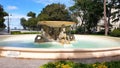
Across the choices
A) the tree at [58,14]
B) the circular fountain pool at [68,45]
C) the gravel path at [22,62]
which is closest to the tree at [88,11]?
the tree at [58,14]

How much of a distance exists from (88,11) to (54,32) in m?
22.6

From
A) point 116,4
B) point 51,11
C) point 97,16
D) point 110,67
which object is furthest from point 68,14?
point 110,67

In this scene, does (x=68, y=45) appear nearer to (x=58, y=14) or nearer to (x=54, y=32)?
(x=54, y=32)

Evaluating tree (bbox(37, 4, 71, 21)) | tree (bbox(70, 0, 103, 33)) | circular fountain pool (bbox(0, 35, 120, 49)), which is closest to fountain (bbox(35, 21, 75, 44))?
circular fountain pool (bbox(0, 35, 120, 49))

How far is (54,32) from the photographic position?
2192 cm

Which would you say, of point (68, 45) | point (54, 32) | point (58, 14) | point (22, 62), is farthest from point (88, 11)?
point (22, 62)

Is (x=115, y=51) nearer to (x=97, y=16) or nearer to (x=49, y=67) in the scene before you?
(x=49, y=67)

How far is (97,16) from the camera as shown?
146 feet

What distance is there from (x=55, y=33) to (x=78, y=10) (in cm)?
2480

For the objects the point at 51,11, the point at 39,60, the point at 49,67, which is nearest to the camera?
the point at 49,67

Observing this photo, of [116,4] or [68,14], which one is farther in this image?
[68,14]

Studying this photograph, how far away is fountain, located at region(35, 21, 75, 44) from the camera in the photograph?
20.0m

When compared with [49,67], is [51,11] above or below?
above

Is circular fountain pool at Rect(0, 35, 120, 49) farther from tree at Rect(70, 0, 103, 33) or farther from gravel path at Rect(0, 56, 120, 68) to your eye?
tree at Rect(70, 0, 103, 33)
